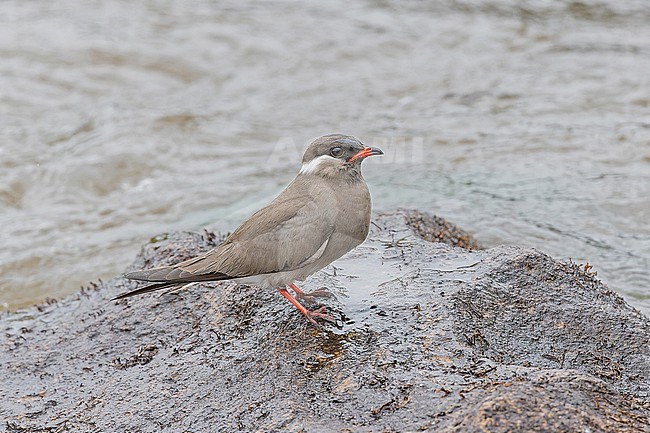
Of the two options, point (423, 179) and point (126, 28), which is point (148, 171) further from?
point (126, 28)

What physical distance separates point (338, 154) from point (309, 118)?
25.4 feet

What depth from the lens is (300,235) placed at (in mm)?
4773

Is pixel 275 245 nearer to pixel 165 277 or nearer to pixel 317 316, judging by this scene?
pixel 317 316

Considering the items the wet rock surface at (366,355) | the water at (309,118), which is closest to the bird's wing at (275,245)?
the wet rock surface at (366,355)

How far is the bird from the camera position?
15.5ft

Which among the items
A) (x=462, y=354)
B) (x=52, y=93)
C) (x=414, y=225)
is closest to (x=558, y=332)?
(x=462, y=354)

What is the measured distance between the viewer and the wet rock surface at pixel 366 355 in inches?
144

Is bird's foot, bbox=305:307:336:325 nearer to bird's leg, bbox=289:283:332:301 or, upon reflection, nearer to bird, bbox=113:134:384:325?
bird, bbox=113:134:384:325

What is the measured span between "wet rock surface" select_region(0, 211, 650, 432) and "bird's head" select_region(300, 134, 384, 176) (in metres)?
0.72

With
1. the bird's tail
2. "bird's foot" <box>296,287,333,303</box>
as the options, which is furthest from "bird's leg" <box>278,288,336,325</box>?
the bird's tail

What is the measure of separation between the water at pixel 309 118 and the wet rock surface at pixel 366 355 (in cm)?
202

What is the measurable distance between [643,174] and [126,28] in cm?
1015

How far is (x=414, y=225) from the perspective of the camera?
635 centimetres

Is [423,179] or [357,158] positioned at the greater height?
[357,158]
